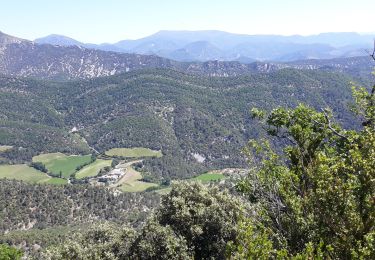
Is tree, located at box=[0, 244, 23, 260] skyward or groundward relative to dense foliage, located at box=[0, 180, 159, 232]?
skyward

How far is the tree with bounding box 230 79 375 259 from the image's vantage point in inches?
820

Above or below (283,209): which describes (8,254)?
below

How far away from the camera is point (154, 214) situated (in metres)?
47.3

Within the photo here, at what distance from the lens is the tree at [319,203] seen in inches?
820

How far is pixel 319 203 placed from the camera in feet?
73.4

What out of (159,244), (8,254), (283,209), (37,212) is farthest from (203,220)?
(37,212)

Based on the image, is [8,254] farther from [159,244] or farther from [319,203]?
[319,203]

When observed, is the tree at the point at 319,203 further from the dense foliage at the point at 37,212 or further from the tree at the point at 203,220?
the dense foliage at the point at 37,212

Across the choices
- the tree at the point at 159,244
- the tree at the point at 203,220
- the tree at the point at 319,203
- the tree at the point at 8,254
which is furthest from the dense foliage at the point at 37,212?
the tree at the point at 319,203

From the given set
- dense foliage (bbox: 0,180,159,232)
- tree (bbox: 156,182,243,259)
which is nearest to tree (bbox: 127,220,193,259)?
tree (bbox: 156,182,243,259)

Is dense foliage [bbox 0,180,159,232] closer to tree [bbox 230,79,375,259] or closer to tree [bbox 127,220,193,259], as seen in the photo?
tree [bbox 127,220,193,259]

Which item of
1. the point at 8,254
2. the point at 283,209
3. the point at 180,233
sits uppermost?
the point at 283,209

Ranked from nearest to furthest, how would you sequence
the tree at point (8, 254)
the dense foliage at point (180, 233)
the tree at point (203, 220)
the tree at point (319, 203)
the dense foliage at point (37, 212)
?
the tree at point (319, 203), the dense foliage at point (180, 233), the tree at point (203, 220), the tree at point (8, 254), the dense foliage at point (37, 212)

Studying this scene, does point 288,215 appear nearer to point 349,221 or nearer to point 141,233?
point 349,221
